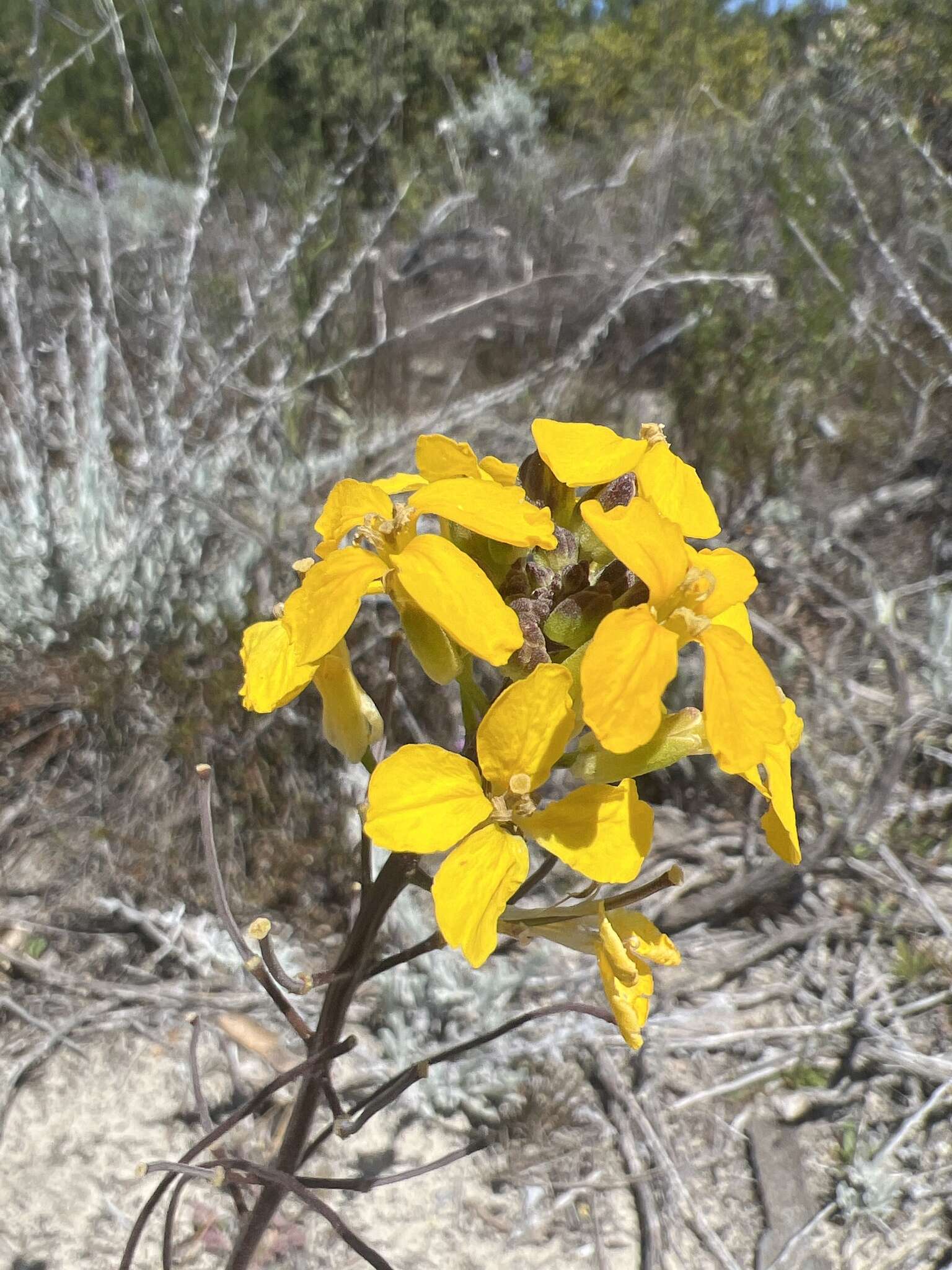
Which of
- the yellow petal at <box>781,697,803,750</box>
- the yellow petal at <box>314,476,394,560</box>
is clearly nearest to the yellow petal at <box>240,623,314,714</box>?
the yellow petal at <box>314,476,394,560</box>

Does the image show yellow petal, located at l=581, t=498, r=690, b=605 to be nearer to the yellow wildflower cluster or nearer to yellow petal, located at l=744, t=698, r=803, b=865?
the yellow wildflower cluster

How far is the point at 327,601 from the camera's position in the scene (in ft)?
2.77

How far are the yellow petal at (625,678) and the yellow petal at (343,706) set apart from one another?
37 cm

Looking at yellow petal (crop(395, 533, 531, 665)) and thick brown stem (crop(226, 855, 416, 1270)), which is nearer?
yellow petal (crop(395, 533, 531, 665))

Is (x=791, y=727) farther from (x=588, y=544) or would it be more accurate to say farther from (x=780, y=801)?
(x=588, y=544)

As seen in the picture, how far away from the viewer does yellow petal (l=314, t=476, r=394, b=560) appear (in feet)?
3.07

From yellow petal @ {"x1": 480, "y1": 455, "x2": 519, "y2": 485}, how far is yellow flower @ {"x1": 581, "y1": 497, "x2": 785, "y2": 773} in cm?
19

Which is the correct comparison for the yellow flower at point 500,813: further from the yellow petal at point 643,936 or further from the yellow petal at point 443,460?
the yellow petal at point 443,460

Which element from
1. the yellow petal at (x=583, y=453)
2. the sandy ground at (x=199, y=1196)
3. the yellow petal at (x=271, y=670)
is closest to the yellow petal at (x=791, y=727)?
the yellow petal at (x=583, y=453)

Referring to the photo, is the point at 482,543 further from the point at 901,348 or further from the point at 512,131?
the point at 512,131

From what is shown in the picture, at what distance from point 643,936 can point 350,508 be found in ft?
2.01

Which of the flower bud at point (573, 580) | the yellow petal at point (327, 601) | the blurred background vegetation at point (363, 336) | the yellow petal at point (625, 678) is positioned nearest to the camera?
the yellow petal at point (625, 678)

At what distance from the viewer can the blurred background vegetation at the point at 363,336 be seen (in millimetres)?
2285

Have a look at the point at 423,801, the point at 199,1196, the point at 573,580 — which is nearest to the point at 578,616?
the point at 573,580
